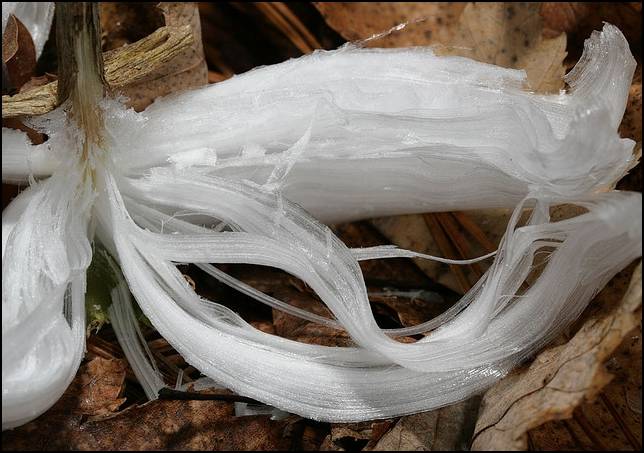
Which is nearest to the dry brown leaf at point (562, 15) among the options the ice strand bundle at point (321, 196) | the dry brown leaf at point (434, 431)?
the ice strand bundle at point (321, 196)

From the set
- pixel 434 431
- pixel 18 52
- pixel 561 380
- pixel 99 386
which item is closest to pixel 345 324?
pixel 434 431

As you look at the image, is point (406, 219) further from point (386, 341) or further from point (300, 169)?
point (386, 341)

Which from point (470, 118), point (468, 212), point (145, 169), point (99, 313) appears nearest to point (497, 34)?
point (468, 212)

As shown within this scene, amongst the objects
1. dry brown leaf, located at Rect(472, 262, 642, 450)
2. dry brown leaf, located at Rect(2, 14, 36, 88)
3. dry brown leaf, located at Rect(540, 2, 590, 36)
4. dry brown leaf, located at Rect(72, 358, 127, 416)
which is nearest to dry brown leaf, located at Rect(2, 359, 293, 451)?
dry brown leaf, located at Rect(72, 358, 127, 416)

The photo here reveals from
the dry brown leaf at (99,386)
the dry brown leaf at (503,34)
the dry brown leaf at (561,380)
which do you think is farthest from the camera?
the dry brown leaf at (503,34)

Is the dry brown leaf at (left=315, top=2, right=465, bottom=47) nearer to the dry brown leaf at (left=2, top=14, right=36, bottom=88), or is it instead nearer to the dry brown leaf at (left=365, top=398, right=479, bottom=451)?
the dry brown leaf at (left=2, top=14, right=36, bottom=88)

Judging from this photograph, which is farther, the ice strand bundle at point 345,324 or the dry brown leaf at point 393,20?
the dry brown leaf at point 393,20

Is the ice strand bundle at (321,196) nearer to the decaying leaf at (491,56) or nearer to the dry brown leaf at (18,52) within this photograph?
the decaying leaf at (491,56)
